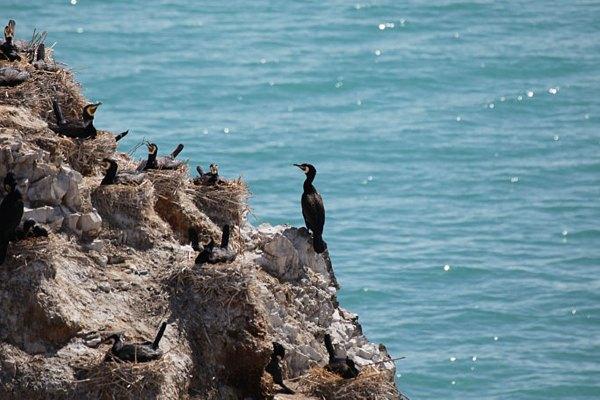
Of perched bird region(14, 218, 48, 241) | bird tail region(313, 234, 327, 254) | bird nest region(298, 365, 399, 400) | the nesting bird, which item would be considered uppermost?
bird tail region(313, 234, 327, 254)

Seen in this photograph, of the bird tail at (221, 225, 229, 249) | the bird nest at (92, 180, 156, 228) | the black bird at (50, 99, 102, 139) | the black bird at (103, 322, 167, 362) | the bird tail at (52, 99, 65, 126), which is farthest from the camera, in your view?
the bird tail at (52, 99, 65, 126)

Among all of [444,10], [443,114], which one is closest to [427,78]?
[443,114]

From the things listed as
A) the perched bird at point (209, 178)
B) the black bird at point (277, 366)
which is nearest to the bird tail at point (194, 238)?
the perched bird at point (209, 178)

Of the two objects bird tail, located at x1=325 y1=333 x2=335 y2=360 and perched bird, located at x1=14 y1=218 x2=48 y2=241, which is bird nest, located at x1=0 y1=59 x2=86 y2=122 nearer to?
perched bird, located at x1=14 y1=218 x2=48 y2=241

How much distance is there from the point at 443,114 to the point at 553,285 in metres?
14.5

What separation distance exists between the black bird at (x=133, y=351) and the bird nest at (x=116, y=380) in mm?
90

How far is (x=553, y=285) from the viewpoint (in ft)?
151

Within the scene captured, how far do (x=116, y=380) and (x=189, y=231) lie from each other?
3356 millimetres

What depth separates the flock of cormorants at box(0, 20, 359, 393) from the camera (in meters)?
18.3

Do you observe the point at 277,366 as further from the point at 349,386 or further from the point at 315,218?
the point at 315,218

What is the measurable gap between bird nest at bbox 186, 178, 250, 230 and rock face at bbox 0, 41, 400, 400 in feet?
0.06

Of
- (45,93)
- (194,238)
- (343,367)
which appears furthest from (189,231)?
(45,93)

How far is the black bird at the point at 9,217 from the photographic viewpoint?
18.3 metres

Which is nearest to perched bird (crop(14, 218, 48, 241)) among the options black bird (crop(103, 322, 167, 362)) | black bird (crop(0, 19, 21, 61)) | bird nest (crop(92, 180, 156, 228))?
black bird (crop(103, 322, 167, 362))
